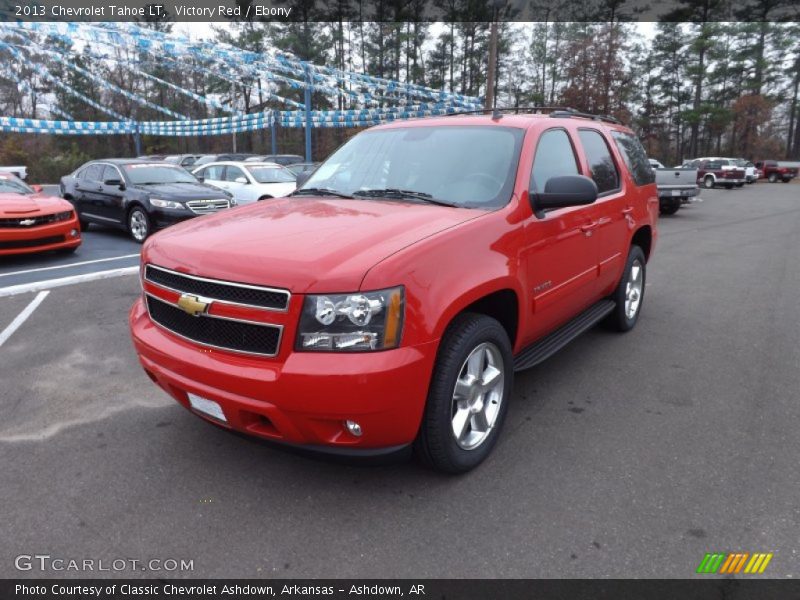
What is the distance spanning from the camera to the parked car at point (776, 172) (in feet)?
128

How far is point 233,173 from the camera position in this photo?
13961 millimetres

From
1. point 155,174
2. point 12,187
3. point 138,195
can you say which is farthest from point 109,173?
point 12,187

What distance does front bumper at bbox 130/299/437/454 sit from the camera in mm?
2379

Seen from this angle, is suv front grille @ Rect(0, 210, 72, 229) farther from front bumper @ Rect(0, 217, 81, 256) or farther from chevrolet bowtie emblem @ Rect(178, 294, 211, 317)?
chevrolet bowtie emblem @ Rect(178, 294, 211, 317)

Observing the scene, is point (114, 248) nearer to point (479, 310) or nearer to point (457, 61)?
point (479, 310)

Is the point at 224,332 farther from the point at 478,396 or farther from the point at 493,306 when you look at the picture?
the point at 493,306

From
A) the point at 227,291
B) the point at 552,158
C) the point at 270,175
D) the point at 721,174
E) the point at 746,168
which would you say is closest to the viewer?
the point at 227,291

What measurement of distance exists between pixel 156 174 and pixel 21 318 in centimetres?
619

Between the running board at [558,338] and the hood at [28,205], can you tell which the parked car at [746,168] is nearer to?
the running board at [558,338]

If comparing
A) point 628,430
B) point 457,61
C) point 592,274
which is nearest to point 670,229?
point 592,274

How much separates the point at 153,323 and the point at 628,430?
2.90 meters

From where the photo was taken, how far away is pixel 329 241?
106 inches

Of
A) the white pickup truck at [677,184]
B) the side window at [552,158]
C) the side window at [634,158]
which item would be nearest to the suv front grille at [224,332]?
the side window at [552,158]

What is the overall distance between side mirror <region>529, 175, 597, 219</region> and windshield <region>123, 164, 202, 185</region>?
9663 millimetres
